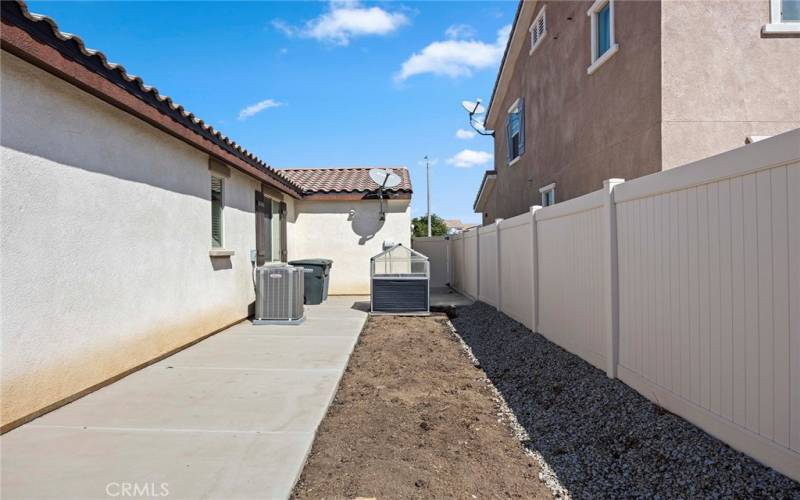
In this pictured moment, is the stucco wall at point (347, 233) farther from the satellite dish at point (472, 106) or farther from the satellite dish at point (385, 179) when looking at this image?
the satellite dish at point (472, 106)

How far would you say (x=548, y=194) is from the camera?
1165cm

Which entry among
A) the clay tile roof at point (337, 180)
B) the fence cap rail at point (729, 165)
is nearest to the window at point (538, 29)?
the clay tile roof at point (337, 180)

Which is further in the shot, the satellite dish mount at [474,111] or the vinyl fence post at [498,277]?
the satellite dish mount at [474,111]

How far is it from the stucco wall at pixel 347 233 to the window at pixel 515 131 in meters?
3.66

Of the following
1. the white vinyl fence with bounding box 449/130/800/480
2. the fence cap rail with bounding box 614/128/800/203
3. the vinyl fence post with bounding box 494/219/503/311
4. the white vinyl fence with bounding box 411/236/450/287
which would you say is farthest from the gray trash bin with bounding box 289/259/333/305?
the fence cap rail with bounding box 614/128/800/203

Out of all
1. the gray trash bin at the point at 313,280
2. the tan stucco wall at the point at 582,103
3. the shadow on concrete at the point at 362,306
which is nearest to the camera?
the tan stucco wall at the point at 582,103

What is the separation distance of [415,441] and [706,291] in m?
2.42

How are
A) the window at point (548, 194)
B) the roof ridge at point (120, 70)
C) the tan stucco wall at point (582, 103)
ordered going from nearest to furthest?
the roof ridge at point (120, 70)
the tan stucco wall at point (582, 103)
the window at point (548, 194)

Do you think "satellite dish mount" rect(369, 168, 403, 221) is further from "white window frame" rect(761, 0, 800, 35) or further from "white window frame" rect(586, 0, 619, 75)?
"white window frame" rect(761, 0, 800, 35)

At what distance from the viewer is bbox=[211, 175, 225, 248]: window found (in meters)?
8.05

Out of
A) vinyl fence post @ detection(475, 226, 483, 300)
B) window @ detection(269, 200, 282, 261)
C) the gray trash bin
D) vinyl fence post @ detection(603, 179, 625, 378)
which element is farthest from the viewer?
the gray trash bin

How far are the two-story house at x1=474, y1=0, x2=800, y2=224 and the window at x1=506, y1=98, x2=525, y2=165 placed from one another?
299cm

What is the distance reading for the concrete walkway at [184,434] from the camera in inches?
117

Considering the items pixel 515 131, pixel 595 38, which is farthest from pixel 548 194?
pixel 595 38
